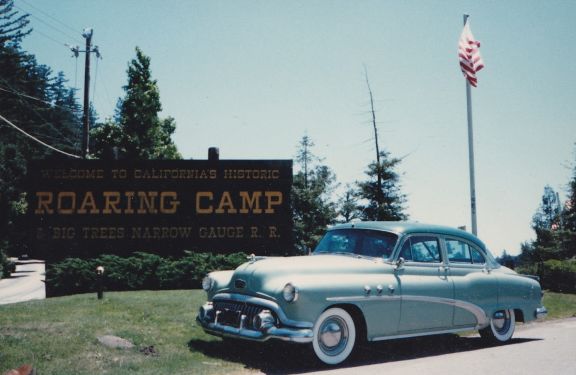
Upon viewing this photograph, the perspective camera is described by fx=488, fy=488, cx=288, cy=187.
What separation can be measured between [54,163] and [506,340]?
14030 millimetres

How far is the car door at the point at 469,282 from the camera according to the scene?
7680 mm

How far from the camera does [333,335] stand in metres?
6.26

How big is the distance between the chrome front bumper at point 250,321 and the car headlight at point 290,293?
167 mm

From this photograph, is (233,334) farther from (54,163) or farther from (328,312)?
(54,163)

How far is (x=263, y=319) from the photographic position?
586 centimetres

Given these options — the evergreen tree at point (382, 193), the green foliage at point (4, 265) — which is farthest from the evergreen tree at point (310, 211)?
the green foliage at point (4, 265)

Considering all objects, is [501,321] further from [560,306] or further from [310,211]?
[310,211]

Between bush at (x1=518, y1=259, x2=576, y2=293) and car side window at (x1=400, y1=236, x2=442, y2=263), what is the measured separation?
12745 millimetres

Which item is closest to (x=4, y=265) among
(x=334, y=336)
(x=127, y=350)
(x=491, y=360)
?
(x=127, y=350)

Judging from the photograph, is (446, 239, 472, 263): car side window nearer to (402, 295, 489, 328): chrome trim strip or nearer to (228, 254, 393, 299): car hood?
(402, 295, 489, 328): chrome trim strip

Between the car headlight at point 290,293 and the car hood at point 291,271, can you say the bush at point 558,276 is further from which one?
the car headlight at point 290,293

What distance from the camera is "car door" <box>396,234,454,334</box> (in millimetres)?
6945

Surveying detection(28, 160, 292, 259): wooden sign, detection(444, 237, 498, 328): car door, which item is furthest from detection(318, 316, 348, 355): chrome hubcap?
detection(28, 160, 292, 259): wooden sign

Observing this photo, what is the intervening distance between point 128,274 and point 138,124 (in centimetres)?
2201
